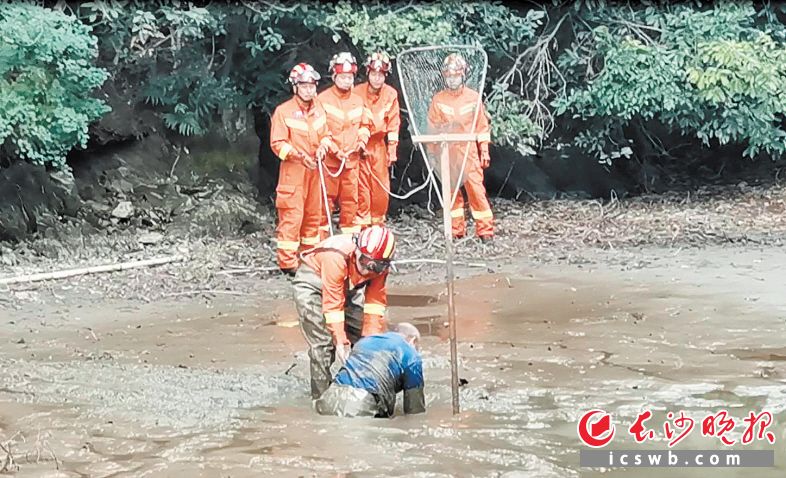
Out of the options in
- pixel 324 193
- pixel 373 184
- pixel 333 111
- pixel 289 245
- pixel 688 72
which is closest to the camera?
pixel 324 193

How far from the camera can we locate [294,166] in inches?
381

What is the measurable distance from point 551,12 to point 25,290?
23.8 ft

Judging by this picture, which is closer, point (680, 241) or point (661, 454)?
point (661, 454)

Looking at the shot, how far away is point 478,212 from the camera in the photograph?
10742mm

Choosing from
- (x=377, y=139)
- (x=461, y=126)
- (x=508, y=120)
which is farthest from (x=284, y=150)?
(x=508, y=120)

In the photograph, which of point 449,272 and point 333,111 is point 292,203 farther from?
point 449,272

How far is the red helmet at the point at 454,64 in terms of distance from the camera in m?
8.38

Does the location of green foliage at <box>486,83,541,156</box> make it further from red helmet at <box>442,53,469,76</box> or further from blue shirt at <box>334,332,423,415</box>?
blue shirt at <box>334,332,423,415</box>

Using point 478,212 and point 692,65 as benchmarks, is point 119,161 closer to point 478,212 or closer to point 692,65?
point 478,212

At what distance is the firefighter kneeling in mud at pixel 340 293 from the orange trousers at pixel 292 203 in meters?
3.35

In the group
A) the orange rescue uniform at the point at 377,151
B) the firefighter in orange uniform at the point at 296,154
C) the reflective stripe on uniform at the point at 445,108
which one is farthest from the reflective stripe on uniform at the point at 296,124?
the reflective stripe on uniform at the point at 445,108

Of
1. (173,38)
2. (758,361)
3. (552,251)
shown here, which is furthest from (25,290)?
(758,361)

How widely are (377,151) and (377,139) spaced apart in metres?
0.15

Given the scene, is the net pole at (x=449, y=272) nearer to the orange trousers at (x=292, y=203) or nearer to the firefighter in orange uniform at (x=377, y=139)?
the orange trousers at (x=292, y=203)
